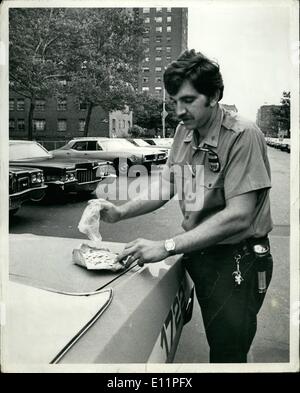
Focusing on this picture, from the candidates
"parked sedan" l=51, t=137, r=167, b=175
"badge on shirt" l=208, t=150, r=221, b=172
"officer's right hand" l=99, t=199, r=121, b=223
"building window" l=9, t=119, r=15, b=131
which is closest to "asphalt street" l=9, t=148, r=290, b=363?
"badge on shirt" l=208, t=150, r=221, b=172

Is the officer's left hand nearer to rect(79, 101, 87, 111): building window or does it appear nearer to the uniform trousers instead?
the uniform trousers

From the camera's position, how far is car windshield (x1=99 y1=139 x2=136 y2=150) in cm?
830

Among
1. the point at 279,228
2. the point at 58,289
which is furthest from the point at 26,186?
the point at 58,289

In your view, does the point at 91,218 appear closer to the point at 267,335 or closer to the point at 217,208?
the point at 217,208

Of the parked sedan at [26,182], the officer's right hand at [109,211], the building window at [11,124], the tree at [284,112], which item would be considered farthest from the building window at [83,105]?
the parked sedan at [26,182]

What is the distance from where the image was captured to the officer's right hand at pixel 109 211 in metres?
1.48

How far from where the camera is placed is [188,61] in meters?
1.25

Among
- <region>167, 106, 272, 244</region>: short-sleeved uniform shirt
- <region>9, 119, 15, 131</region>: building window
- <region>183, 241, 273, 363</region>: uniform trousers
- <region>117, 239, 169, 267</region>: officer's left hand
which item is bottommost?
<region>183, 241, 273, 363</region>: uniform trousers

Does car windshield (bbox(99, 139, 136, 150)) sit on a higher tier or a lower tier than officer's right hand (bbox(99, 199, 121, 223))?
higher

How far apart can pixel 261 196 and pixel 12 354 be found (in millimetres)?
869

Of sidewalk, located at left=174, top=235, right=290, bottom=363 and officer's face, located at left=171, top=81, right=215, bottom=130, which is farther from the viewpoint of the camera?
sidewalk, located at left=174, top=235, right=290, bottom=363

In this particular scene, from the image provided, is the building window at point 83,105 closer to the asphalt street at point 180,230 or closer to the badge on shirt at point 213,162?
the asphalt street at point 180,230

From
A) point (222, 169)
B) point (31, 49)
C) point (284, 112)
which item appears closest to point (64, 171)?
point (31, 49)
